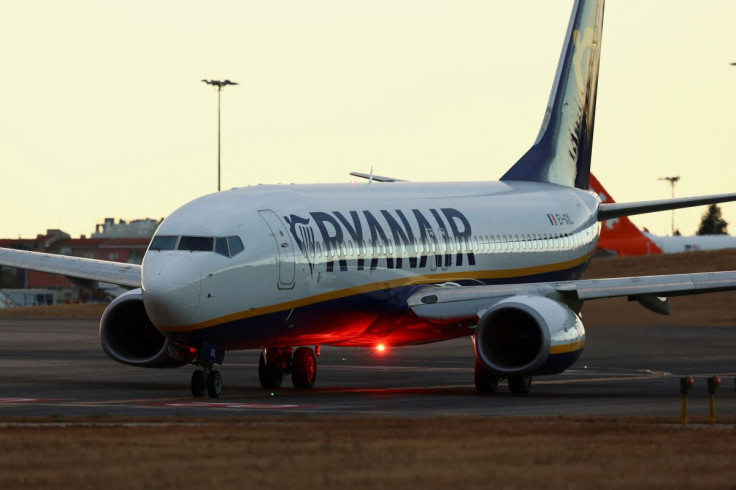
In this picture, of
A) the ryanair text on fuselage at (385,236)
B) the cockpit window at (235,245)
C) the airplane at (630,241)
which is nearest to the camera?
the cockpit window at (235,245)

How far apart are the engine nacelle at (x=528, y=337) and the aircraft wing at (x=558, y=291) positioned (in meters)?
0.84

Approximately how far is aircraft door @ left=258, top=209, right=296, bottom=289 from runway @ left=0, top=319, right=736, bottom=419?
2.14 m

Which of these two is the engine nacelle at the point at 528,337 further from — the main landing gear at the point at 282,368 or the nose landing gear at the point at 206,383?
the nose landing gear at the point at 206,383

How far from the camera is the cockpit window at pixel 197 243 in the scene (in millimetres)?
29156

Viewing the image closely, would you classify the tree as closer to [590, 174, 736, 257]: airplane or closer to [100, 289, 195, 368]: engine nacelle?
[590, 174, 736, 257]: airplane

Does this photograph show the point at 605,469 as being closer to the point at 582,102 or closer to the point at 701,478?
the point at 701,478

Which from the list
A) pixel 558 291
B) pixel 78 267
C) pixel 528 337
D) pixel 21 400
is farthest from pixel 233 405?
pixel 78 267

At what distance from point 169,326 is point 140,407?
6.26ft

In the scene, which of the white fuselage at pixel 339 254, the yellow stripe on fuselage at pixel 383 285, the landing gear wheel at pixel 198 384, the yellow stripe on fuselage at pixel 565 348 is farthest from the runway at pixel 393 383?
the white fuselage at pixel 339 254

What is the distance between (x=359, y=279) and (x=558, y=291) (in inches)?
163

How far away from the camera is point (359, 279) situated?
32.7 m

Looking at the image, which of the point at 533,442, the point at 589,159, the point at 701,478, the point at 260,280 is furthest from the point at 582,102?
the point at 701,478

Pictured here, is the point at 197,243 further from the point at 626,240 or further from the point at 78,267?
the point at 626,240

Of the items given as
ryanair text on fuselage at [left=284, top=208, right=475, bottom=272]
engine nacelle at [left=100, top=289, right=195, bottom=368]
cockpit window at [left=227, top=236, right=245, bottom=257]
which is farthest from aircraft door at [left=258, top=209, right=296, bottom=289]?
engine nacelle at [left=100, top=289, right=195, bottom=368]
